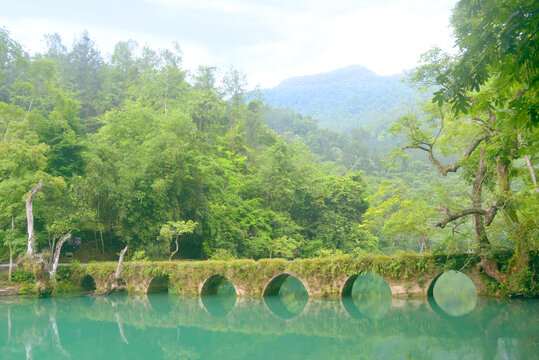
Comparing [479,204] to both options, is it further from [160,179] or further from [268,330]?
[160,179]

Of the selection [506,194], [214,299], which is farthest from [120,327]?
[506,194]

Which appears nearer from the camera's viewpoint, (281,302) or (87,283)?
(281,302)

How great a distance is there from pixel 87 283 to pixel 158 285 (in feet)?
12.8

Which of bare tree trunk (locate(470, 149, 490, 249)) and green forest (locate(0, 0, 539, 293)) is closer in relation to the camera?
green forest (locate(0, 0, 539, 293))

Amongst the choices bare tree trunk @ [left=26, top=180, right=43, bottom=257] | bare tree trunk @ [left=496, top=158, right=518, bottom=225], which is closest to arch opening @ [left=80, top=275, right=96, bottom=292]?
bare tree trunk @ [left=26, top=180, right=43, bottom=257]

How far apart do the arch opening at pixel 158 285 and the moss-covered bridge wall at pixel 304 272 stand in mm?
71

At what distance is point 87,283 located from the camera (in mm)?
21625

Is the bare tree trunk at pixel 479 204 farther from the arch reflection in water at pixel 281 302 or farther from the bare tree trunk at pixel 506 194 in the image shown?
the arch reflection in water at pixel 281 302

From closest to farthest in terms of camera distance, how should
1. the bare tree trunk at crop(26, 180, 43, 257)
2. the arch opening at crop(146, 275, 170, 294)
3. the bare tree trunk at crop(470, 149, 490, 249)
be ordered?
the bare tree trunk at crop(470, 149, 490, 249) → the bare tree trunk at crop(26, 180, 43, 257) → the arch opening at crop(146, 275, 170, 294)

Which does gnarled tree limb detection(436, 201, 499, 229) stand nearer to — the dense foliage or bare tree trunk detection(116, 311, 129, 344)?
bare tree trunk detection(116, 311, 129, 344)

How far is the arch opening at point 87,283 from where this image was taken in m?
21.2

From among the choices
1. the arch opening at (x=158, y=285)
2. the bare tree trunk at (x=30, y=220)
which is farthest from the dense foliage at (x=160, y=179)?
the arch opening at (x=158, y=285)

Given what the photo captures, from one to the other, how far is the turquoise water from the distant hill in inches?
2459

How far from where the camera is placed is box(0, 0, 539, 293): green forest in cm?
705
